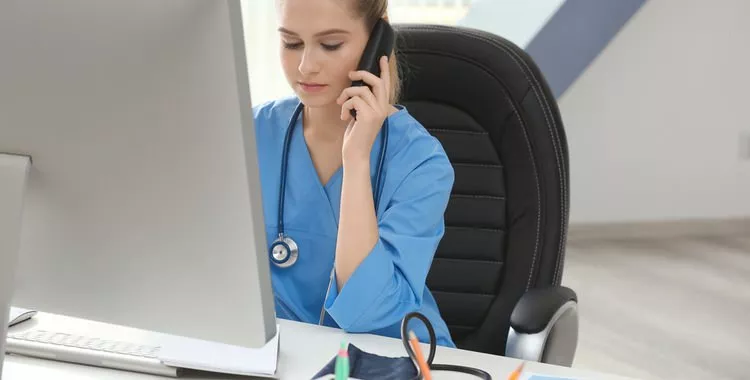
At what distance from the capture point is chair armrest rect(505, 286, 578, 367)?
4.45ft

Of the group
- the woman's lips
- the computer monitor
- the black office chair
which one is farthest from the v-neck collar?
the computer monitor

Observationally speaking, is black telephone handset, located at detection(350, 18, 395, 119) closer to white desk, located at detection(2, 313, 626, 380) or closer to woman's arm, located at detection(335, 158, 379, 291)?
woman's arm, located at detection(335, 158, 379, 291)

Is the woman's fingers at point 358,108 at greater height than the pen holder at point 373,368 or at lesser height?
greater

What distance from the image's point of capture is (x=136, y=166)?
0.79 meters

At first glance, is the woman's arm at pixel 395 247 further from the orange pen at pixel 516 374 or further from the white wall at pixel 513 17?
the white wall at pixel 513 17

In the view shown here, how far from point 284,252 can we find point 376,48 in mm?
326

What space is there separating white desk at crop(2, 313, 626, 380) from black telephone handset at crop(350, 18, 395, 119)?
13.0 inches

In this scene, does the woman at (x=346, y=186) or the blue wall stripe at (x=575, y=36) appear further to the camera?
the blue wall stripe at (x=575, y=36)

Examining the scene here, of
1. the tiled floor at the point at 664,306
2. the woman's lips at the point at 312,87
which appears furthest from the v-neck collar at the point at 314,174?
the tiled floor at the point at 664,306

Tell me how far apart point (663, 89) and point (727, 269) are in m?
0.91

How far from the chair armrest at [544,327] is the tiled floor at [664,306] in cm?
153

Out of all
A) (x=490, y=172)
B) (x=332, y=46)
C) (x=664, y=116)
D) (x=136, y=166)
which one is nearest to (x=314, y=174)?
(x=332, y=46)

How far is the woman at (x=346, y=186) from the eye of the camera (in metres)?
1.24

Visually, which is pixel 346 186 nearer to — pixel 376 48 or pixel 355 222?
pixel 355 222
